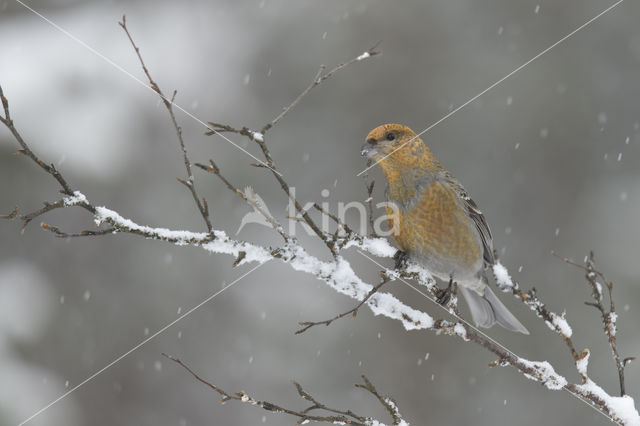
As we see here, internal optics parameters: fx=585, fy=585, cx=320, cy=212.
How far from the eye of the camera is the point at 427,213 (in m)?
3.51

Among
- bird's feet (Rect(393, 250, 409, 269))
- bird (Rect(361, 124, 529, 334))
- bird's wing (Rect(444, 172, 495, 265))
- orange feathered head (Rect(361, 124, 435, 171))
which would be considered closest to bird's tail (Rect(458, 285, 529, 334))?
bird (Rect(361, 124, 529, 334))

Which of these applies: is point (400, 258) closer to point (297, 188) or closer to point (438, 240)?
point (438, 240)

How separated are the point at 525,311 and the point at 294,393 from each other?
3.67 metres

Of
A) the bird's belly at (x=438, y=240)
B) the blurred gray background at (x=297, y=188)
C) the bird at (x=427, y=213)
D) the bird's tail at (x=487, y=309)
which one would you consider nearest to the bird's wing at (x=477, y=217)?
the bird at (x=427, y=213)

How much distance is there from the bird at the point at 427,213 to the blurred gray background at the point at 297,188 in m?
4.80

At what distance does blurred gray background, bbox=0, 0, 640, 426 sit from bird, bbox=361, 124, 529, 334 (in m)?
4.80

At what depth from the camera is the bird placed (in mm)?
3475

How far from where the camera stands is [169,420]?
8.74m

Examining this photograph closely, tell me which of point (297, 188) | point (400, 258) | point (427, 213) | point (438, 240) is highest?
point (297, 188)

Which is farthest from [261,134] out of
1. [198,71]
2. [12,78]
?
[198,71]

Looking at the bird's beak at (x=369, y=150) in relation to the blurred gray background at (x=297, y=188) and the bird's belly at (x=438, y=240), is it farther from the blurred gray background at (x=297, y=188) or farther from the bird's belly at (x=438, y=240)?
the blurred gray background at (x=297, y=188)

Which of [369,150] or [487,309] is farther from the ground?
[369,150]

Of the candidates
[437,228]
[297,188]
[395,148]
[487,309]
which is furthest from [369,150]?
[297,188]

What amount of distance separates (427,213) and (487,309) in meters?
1.08
